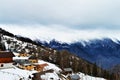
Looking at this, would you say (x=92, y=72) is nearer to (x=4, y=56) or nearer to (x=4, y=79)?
(x=4, y=56)

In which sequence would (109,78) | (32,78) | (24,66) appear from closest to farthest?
1. (32,78)
2. (24,66)
3. (109,78)

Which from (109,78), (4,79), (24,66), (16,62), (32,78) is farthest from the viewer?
(109,78)

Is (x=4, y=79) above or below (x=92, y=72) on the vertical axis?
above

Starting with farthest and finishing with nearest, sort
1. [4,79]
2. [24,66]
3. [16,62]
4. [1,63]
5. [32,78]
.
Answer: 1. [16,62]
2. [24,66]
3. [1,63]
4. [32,78]
5. [4,79]

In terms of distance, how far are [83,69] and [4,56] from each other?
212 feet

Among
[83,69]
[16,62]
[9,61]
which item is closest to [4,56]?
[9,61]

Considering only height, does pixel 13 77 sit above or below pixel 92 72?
above

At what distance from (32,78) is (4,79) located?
32.1 feet

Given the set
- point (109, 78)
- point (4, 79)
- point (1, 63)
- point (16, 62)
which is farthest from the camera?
point (109, 78)

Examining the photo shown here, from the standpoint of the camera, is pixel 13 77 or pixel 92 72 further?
pixel 92 72

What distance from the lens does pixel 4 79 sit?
93375 millimetres

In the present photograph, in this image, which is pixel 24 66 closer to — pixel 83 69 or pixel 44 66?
pixel 44 66

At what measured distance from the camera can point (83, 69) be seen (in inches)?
7574

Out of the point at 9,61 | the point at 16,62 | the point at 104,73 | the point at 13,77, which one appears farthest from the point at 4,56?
the point at 104,73
